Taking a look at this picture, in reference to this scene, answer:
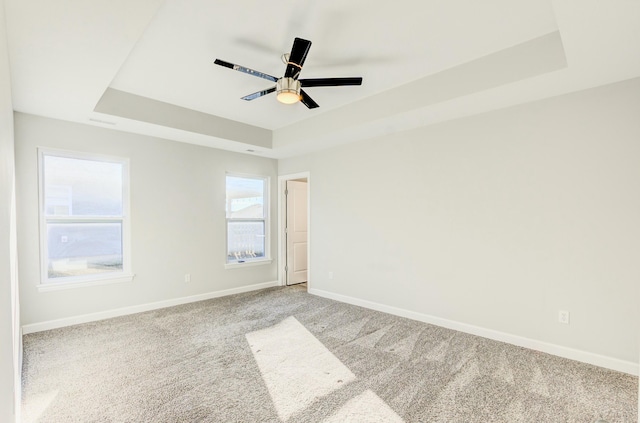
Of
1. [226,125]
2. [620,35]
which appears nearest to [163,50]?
[226,125]

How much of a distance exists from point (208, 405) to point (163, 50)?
2.77 meters

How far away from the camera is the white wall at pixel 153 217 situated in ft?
11.3

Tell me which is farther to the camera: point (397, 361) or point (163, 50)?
point (397, 361)

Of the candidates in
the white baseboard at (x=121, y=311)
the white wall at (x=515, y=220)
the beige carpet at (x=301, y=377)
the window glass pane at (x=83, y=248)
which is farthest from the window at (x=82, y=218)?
the white wall at (x=515, y=220)

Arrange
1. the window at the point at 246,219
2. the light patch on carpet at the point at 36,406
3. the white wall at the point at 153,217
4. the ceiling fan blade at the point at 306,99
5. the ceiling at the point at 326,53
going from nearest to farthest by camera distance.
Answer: the ceiling at the point at 326,53 < the light patch on carpet at the point at 36,406 < the ceiling fan blade at the point at 306,99 < the white wall at the point at 153,217 < the window at the point at 246,219

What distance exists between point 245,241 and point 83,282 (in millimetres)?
A: 2319

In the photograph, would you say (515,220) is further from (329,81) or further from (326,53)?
(326,53)

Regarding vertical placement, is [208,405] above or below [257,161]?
below

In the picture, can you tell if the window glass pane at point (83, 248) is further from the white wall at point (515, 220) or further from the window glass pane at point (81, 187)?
the white wall at point (515, 220)

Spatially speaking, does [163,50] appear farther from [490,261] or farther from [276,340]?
[490,261]

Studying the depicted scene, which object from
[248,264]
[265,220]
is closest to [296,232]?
[265,220]

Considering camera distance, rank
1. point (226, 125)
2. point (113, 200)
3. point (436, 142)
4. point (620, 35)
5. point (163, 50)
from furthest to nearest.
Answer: point (226, 125) < point (113, 200) < point (436, 142) < point (163, 50) < point (620, 35)

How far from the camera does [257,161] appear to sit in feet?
18.1

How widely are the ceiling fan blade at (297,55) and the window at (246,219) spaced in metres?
3.10
